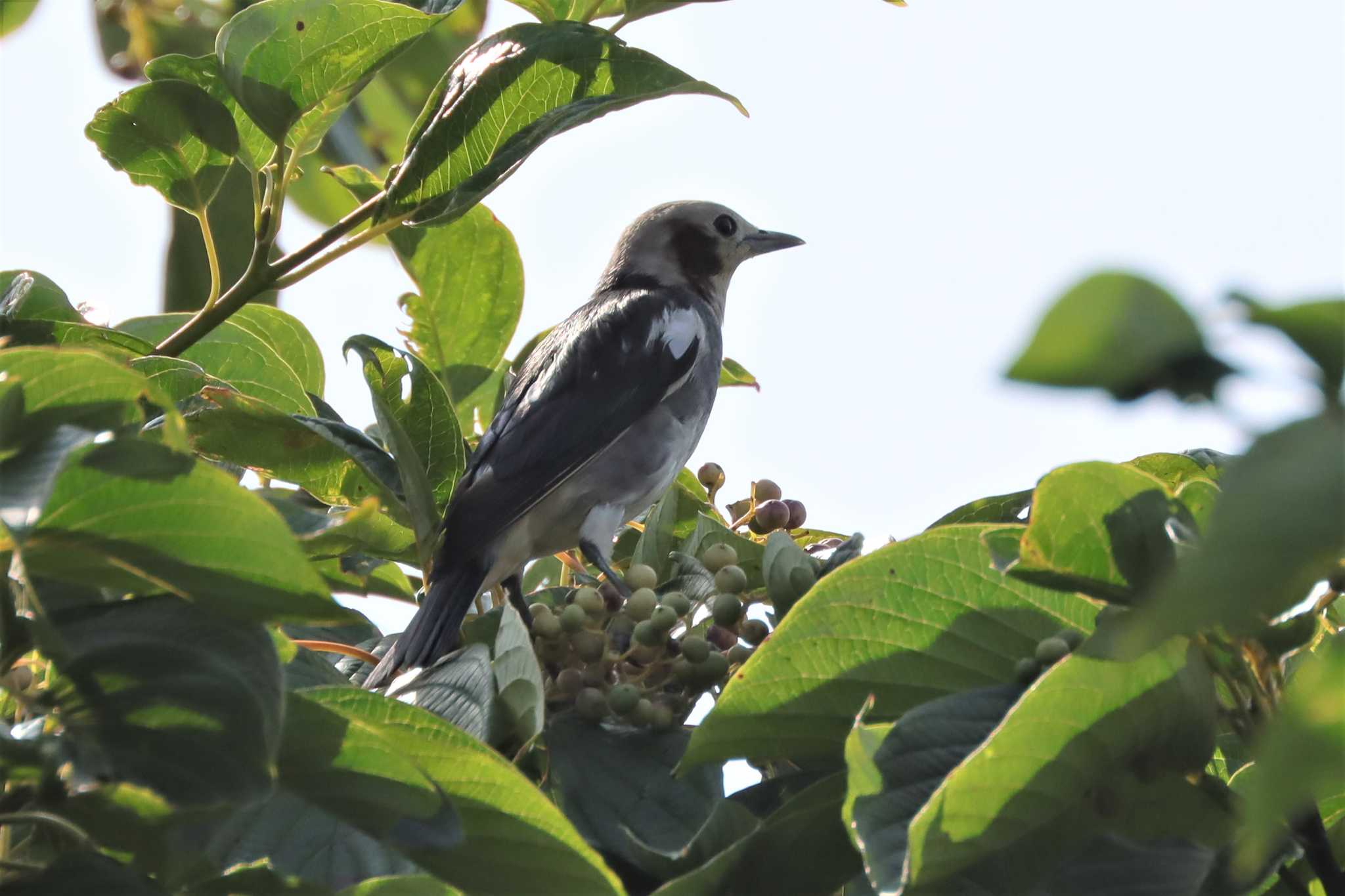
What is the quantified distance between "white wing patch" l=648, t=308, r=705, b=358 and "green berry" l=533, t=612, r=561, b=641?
9.42 feet

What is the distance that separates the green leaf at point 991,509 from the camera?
237cm

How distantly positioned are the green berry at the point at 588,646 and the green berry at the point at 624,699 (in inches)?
8.8

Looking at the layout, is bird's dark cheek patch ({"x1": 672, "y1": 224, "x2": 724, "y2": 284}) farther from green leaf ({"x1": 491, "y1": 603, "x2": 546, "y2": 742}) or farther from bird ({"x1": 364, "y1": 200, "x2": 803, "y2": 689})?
green leaf ({"x1": 491, "y1": 603, "x2": 546, "y2": 742})

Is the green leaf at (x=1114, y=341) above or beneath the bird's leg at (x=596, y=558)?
above

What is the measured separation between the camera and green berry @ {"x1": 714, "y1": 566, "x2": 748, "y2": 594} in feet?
7.65

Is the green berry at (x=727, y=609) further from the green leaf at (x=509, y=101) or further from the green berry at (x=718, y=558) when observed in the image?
the green leaf at (x=509, y=101)

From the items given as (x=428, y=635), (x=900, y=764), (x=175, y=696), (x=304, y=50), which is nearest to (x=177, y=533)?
(x=175, y=696)

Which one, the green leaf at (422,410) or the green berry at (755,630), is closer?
Result: the green berry at (755,630)

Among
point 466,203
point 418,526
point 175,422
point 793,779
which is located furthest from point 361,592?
point 175,422

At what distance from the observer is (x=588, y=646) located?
238 centimetres

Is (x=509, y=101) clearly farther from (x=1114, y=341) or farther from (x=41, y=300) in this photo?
(x=1114, y=341)

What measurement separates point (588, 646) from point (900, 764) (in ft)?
3.53

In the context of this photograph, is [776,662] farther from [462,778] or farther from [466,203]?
[466,203]

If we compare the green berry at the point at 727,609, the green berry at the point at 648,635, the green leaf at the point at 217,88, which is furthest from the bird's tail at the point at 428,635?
the green leaf at the point at 217,88
